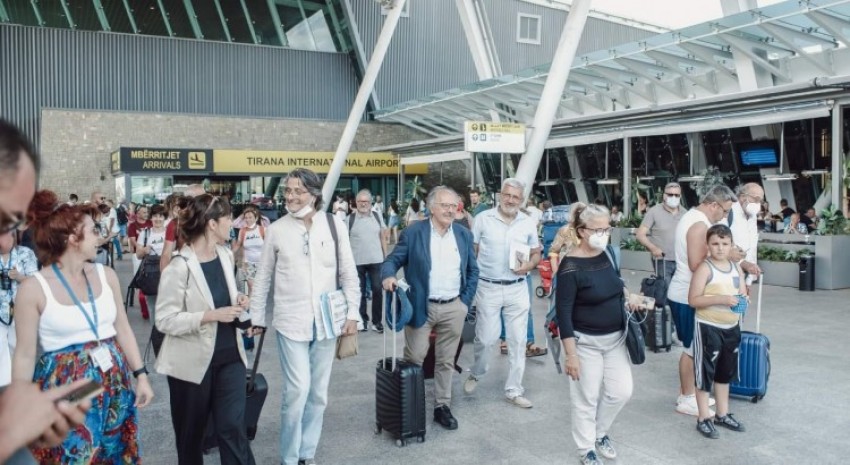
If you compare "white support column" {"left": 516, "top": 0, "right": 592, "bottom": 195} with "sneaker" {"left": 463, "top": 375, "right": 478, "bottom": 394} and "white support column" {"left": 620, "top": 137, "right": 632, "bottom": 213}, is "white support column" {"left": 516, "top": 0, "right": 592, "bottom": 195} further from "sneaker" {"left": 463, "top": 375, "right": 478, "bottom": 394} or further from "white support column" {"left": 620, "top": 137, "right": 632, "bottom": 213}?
"white support column" {"left": 620, "top": 137, "right": 632, "bottom": 213}

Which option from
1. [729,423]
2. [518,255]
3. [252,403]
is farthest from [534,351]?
[252,403]

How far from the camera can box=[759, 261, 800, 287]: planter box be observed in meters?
12.7

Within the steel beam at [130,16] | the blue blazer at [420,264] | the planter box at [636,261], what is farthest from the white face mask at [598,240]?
the steel beam at [130,16]

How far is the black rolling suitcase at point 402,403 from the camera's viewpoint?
470 cm

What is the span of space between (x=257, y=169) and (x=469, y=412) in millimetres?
21771

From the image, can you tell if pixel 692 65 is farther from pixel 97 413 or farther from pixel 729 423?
pixel 97 413

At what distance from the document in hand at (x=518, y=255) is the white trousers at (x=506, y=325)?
0.20 m

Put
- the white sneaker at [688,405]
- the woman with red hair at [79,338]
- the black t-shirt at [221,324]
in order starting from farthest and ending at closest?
the white sneaker at [688,405], the black t-shirt at [221,324], the woman with red hair at [79,338]

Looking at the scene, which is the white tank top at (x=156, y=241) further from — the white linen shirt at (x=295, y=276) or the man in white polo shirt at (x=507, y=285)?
the white linen shirt at (x=295, y=276)

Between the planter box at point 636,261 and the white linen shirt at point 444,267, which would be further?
the planter box at point 636,261

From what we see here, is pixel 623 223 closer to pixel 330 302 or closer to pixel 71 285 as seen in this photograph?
pixel 330 302

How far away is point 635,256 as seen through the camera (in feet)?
51.5

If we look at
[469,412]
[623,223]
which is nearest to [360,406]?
[469,412]

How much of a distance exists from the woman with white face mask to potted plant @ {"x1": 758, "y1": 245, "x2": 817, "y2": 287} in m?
9.94
